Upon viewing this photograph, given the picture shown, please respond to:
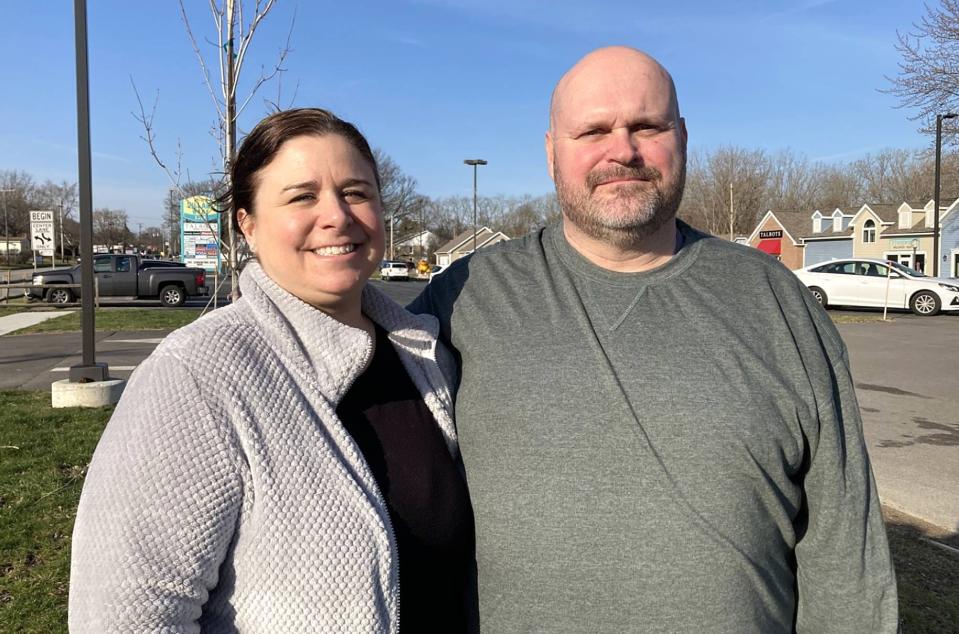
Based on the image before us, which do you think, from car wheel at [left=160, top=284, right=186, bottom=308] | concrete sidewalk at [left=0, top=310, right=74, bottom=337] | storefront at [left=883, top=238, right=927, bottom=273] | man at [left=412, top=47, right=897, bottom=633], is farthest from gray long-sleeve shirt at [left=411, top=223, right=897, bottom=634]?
storefront at [left=883, top=238, right=927, bottom=273]

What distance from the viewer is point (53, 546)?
12.9 feet

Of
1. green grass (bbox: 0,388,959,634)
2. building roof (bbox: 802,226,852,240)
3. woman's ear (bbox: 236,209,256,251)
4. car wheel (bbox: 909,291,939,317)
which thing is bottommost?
green grass (bbox: 0,388,959,634)

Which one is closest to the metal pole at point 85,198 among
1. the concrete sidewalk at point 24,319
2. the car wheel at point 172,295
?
the concrete sidewalk at point 24,319

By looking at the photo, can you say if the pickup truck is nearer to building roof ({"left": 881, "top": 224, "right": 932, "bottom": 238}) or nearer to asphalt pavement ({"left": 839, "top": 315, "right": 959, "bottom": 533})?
asphalt pavement ({"left": 839, "top": 315, "right": 959, "bottom": 533})

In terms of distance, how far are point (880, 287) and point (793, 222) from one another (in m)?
32.1

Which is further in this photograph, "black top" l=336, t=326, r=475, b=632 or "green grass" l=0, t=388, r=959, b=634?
"green grass" l=0, t=388, r=959, b=634

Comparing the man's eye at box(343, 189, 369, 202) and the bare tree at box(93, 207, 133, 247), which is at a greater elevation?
the bare tree at box(93, 207, 133, 247)

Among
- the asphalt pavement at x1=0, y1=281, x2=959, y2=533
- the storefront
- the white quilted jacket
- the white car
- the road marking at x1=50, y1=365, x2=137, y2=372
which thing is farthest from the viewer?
the storefront

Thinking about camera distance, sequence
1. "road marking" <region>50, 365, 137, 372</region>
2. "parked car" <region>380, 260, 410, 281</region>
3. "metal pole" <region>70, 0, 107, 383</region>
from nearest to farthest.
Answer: "metal pole" <region>70, 0, 107, 383</region> < "road marking" <region>50, 365, 137, 372</region> < "parked car" <region>380, 260, 410, 281</region>

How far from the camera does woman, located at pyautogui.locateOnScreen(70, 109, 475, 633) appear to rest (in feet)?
4.45

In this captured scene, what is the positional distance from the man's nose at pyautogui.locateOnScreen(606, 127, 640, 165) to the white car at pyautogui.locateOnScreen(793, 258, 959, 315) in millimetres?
20069

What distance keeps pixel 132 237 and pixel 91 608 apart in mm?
101082

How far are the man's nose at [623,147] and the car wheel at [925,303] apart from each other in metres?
22.2

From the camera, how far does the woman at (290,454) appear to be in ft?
4.45
